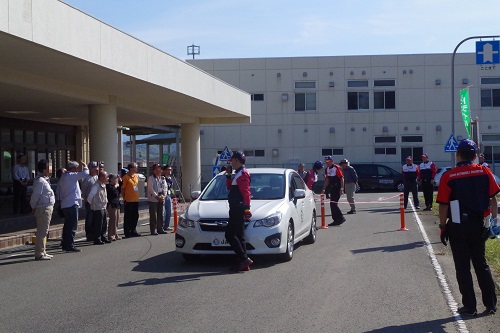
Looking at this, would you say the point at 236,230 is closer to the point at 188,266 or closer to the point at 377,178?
the point at 188,266

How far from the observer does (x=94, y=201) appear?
1437 cm

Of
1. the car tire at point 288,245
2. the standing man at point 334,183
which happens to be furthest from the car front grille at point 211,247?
the standing man at point 334,183

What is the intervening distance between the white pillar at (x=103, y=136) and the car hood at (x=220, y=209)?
30.4ft

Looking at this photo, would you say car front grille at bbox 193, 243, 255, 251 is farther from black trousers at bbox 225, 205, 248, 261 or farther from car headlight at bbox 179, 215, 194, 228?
black trousers at bbox 225, 205, 248, 261

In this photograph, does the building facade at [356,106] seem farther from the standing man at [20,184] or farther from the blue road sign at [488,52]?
the standing man at [20,184]

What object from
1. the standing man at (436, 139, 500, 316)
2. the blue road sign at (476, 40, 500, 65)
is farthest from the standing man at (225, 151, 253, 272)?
the blue road sign at (476, 40, 500, 65)

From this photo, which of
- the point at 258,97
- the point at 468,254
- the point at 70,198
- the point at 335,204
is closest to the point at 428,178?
the point at 335,204

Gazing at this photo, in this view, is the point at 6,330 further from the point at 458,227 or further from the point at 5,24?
the point at 5,24

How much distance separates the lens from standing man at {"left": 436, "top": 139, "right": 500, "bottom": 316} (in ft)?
25.0

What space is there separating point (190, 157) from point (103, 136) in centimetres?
1024

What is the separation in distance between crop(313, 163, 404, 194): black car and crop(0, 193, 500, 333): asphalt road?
82.6 ft

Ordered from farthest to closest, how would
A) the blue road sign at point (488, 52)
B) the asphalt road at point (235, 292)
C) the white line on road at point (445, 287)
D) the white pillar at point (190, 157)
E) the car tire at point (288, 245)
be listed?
the white pillar at point (190, 157) < the blue road sign at point (488, 52) < the car tire at point (288, 245) < the asphalt road at point (235, 292) < the white line on road at point (445, 287)

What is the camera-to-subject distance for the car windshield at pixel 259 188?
12.6m

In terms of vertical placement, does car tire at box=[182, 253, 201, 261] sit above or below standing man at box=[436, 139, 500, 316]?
below
